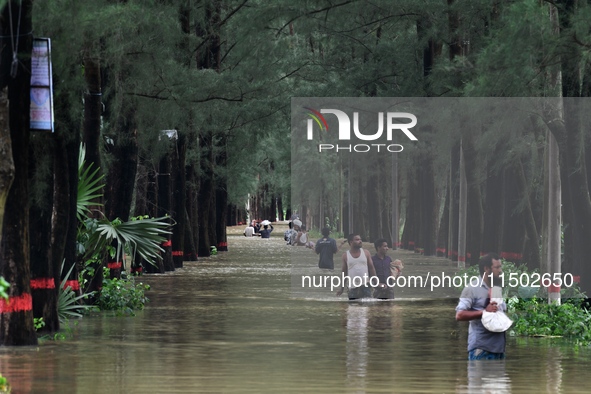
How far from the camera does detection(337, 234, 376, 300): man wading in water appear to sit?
27578 millimetres

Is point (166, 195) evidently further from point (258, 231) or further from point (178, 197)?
point (258, 231)

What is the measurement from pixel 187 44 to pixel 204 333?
16.6 m

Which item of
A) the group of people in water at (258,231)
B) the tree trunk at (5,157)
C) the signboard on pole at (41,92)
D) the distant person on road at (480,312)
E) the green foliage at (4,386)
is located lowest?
the green foliage at (4,386)

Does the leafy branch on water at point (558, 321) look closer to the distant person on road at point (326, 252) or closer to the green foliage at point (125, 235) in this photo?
the green foliage at point (125, 235)

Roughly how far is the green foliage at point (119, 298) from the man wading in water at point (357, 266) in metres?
4.31

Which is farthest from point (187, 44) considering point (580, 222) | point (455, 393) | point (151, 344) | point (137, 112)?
point (455, 393)

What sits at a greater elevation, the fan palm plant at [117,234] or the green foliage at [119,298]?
the fan palm plant at [117,234]

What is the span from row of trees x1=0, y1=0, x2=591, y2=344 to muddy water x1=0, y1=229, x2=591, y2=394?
1767mm

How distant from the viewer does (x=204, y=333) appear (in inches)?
884

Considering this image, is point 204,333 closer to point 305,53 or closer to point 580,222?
point 580,222

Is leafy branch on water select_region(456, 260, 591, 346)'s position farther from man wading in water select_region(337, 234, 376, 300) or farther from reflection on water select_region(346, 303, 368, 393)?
man wading in water select_region(337, 234, 376, 300)

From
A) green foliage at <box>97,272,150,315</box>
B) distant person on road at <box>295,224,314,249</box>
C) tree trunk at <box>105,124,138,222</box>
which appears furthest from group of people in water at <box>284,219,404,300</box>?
distant person on road at <box>295,224,314,249</box>

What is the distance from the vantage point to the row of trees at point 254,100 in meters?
20.5

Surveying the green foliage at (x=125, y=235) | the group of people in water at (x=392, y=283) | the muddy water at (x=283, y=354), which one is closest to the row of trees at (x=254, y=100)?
the green foliage at (x=125, y=235)
